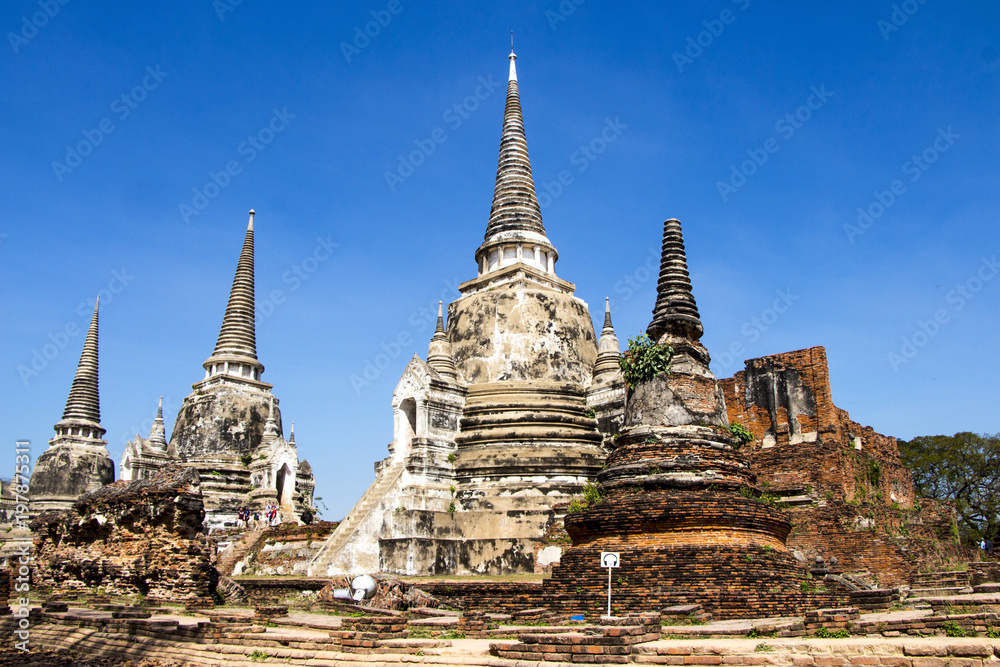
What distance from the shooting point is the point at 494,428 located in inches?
921

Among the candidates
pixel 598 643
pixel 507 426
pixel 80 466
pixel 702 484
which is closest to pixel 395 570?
pixel 507 426

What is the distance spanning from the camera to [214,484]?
32.1 m

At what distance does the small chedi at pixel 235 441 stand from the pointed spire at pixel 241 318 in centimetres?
4

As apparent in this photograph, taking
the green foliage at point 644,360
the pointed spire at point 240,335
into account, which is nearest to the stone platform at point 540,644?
the green foliage at point 644,360

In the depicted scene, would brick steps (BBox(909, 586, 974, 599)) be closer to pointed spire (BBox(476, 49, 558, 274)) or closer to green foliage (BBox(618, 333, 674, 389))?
green foliage (BBox(618, 333, 674, 389))

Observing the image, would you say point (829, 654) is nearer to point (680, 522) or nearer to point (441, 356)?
point (680, 522)

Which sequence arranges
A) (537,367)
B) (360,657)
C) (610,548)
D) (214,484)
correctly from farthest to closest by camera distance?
(214,484)
(537,367)
(610,548)
(360,657)

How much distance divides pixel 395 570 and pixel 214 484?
14284 mm

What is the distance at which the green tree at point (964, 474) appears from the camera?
38.5 meters

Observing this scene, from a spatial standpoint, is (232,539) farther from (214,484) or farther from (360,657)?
(360,657)

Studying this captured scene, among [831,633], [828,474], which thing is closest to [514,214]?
[828,474]

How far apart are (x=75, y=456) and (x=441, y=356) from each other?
23.9 metres

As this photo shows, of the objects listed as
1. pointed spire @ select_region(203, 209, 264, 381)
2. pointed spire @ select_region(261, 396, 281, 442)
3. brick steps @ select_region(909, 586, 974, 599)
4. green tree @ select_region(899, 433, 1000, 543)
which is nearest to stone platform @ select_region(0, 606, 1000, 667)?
brick steps @ select_region(909, 586, 974, 599)

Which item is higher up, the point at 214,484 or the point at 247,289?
the point at 247,289
